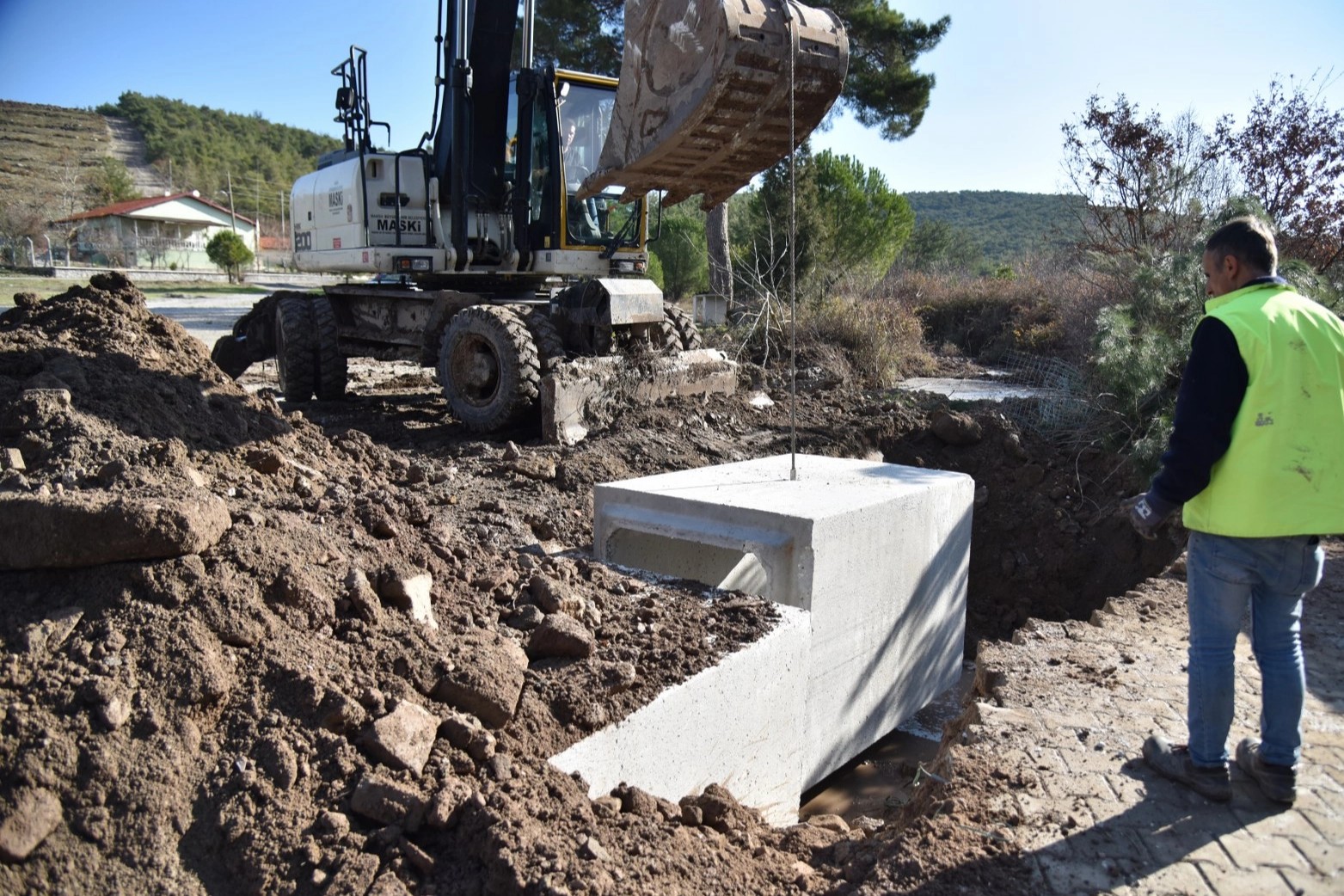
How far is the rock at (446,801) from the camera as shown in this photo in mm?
2420

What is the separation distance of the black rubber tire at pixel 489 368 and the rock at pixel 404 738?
17.0 ft

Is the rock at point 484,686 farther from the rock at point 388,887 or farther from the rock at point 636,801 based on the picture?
the rock at point 388,887

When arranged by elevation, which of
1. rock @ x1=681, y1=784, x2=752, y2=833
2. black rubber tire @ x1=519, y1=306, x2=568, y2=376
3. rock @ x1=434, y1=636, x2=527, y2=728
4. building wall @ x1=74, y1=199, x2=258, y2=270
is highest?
building wall @ x1=74, y1=199, x2=258, y2=270

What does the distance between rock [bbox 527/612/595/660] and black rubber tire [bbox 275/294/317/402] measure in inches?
301

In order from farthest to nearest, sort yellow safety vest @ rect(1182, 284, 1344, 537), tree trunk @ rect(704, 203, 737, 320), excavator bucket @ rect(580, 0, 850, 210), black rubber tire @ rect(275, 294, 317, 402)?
1. tree trunk @ rect(704, 203, 737, 320)
2. black rubber tire @ rect(275, 294, 317, 402)
3. excavator bucket @ rect(580, 0, 850, 210)
4. yellow safety vest @ rect(1182, 284, 1344, 537)

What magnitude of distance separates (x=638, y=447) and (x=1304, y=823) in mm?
5319

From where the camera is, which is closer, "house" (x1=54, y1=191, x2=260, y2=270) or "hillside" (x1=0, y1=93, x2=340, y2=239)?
"house" (x1=54, y1=191, x2=260, y2=270)

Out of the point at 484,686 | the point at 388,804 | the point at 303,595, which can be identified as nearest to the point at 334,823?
the point at 388,804

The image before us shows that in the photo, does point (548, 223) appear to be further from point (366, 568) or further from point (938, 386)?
point (366, 568)

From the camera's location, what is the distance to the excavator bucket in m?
5.24

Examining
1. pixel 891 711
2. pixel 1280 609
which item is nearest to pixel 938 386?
pixel 891 711

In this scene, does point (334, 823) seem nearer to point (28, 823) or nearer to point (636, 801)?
point (28, 823)

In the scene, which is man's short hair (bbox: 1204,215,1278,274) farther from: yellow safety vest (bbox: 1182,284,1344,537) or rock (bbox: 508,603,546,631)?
rock (bbox: 508,603,546,631)

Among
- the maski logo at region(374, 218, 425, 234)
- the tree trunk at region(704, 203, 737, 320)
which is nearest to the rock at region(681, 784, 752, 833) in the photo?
the maski logo at region(374, 218, 425, 234)
